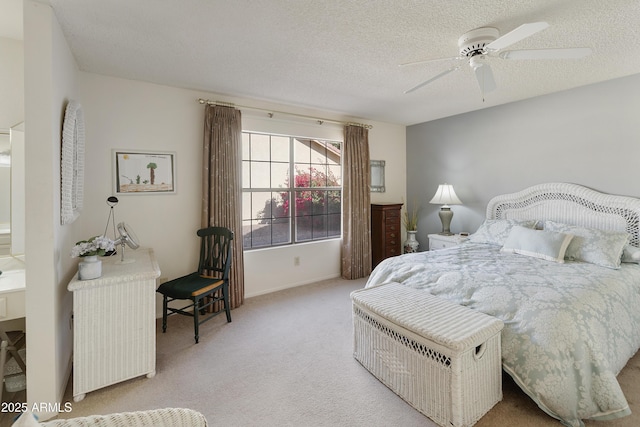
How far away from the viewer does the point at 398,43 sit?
7.35 feet

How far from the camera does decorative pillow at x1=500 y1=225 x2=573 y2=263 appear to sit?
9.08ft

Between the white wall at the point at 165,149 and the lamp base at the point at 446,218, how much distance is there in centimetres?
212

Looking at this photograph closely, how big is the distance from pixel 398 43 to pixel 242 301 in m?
3.04

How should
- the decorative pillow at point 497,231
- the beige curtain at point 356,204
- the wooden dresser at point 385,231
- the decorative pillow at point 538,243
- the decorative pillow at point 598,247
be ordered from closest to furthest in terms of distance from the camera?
the decorative pillow at point 598,247, the decorative pillow at point 538,243, the decorative pillow at point 497,231, the beige curtain at point 356,204, the wooden dresser at point 385,231

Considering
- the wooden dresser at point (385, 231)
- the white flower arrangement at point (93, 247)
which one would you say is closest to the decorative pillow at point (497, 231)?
the wooden dresser at point (385, 231)

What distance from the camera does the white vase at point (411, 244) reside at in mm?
4777

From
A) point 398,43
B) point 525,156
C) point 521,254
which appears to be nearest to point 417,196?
point 525,156

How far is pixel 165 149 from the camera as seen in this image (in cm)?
315

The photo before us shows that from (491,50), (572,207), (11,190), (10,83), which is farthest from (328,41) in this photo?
(572,207)

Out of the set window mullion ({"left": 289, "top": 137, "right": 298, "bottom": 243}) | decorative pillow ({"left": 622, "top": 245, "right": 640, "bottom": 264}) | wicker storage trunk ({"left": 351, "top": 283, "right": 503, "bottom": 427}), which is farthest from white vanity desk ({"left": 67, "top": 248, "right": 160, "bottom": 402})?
decorative pillow ({"left": 622, "top": 245, "right": 640, "bottom": 264})

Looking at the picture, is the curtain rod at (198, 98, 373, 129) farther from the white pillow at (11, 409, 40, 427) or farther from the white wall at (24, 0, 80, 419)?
the white pillow at (11, 409, 40, 427)

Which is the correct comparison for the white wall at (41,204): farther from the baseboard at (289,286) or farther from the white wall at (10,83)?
the baseboard at (289,286)

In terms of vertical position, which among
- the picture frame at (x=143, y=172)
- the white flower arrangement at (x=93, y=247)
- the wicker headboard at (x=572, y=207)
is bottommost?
the white flower arrangement at (x=93, y=247)

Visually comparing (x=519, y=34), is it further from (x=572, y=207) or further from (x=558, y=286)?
(x=572, y=207)
